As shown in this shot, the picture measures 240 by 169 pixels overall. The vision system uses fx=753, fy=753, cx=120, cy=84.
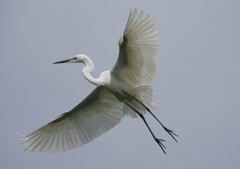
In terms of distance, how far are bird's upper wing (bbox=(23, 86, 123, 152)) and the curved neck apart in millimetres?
525

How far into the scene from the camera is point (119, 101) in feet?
50.1

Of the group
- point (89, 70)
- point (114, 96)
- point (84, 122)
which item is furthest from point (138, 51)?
point (84, 122)

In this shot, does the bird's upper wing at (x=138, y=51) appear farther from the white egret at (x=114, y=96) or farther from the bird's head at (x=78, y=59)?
the bird's head at (x=78, y=59)

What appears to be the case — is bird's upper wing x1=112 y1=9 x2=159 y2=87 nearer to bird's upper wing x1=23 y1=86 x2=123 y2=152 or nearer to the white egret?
the white egret

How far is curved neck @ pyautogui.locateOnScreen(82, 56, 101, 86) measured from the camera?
14625 mm

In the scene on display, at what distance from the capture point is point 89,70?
14.8 meters

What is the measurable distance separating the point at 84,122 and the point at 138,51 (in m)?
2.19

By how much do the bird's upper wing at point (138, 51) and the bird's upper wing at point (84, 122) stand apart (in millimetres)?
751

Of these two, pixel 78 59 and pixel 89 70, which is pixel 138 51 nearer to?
pixel 89 70

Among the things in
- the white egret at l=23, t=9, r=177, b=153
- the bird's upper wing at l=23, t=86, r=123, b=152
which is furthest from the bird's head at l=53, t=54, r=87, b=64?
the bird's upper wing at l=23, t=86, r=123, b=152

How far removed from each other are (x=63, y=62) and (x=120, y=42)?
212cm

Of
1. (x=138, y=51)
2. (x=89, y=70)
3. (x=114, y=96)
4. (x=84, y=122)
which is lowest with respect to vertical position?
(x=84, y=122)

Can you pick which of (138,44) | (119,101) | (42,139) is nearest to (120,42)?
(138,44)

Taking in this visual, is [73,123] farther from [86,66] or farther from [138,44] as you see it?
[138,44]
